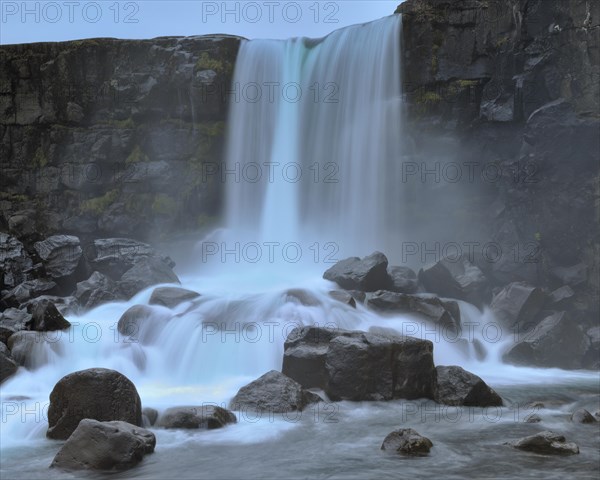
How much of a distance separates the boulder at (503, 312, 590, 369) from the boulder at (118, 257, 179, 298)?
889 cm

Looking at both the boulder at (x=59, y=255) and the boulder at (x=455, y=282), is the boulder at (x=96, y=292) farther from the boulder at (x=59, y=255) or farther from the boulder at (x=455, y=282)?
the boulder at (x=455, y=282)

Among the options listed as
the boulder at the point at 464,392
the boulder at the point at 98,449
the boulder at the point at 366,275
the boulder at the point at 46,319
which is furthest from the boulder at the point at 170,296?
the boulder at the point at 98,449

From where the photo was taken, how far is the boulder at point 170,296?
51.0 feet

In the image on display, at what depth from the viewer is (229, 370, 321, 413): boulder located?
34.5 ft

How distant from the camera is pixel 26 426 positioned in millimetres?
9906

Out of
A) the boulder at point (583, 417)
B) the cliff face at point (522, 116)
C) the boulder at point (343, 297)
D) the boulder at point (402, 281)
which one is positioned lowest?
the boulder at point (583, 417)

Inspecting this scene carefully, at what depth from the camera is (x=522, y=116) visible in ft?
65.8

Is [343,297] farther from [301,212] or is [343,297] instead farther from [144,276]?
[301,212]

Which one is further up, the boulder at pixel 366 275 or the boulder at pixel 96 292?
the boulder at pixel 366 275

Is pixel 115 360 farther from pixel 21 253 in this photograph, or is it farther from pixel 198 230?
pixel 198 230

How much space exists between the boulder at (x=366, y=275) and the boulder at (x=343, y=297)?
851 mm

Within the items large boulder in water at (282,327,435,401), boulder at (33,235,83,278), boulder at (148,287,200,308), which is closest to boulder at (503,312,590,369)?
large boulder in water at (282,327,435,401)

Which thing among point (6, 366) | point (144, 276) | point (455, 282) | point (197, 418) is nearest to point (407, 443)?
point (197, 418)

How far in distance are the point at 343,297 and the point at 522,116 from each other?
27.8 feet
